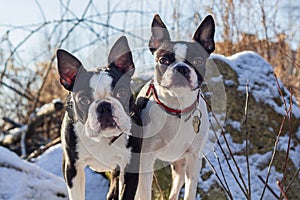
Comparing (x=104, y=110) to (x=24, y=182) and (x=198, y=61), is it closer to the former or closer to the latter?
(x=198, y=61)

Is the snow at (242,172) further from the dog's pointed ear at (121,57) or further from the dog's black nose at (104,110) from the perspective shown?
the dog's black nose at (104,110)

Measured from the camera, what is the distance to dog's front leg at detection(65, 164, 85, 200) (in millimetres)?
2062

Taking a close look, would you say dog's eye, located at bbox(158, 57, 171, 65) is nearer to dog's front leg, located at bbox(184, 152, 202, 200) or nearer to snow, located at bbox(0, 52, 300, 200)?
dog's front leg, located at bbox(184, 152, 202, 200)

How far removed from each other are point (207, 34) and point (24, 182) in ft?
5.18

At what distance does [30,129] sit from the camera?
5133 millimetres

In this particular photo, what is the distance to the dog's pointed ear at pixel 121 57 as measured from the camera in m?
2.09

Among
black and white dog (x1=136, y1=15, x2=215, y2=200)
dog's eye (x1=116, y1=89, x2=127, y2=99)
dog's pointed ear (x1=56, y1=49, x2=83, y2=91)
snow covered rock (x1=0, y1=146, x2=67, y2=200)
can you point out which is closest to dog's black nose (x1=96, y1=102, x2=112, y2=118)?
dog's eye (x1=116, y1=89, x2=127, y2=99)

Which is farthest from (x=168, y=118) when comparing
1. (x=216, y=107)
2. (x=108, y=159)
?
(x=216, y=107)

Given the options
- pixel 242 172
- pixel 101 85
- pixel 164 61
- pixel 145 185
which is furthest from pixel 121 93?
pixel 242 172

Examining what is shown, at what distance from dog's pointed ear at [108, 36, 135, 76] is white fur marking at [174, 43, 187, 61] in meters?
0.23

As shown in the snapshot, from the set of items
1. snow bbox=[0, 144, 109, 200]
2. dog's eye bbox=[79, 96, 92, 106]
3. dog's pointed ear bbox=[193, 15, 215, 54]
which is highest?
dog's pointed ear bbox=[193, 15, 215, 54]

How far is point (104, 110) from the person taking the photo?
1.84 metres

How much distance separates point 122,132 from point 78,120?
21 centimetres

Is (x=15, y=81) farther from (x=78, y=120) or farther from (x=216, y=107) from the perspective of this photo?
(x=78, y=120)
